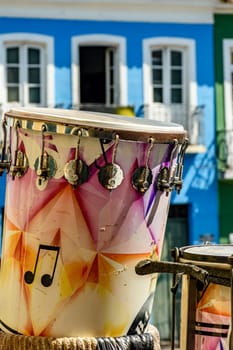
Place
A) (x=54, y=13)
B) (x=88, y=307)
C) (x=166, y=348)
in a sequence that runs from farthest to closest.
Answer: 1. (x=54, y=13)
2. (x=166, y=348)
3. (x=88, y=307)

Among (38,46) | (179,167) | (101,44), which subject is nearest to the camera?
(179,167)

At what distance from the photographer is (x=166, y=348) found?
13.3m

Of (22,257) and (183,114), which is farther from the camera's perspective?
(183,114)

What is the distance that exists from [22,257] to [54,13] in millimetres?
11609

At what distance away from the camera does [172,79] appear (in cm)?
1483

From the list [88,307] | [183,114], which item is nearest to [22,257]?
[88,307]

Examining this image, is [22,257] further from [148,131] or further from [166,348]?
[166,348]

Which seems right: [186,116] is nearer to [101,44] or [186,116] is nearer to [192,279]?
[101,44]

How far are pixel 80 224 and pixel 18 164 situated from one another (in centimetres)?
37

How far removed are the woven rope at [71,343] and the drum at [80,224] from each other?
4cm

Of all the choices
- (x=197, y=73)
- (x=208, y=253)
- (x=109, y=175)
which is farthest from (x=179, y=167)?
(x=197, y=73)

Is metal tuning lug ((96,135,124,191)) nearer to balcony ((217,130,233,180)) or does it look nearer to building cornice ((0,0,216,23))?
building cornice ((0,0,216,23))

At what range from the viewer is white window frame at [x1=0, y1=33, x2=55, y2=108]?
14.1 meters

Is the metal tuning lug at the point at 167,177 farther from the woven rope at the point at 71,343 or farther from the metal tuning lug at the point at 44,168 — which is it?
the woven rope at the point at 71,343
